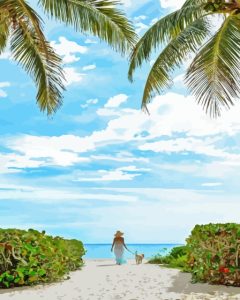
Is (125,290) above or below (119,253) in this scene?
below

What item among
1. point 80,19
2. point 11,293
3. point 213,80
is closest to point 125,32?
point 80,19

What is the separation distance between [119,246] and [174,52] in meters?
7.28

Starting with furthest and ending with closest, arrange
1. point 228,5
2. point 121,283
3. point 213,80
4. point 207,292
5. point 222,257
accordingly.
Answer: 1. point 213,80
2. point 228,5
3. point 121,283
4. point 222,257
5. point 207,292

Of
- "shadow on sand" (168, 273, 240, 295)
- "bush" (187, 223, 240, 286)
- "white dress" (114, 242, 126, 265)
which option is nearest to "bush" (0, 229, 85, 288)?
"shadow on sand" (168, 273, 240, 295)

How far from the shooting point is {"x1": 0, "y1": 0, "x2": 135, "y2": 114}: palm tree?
12852 mm

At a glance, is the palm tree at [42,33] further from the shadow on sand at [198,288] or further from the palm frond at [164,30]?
the shadow on sand at [198,288]

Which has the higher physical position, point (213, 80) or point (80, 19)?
point (80, 19)

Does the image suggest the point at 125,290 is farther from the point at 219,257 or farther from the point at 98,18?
the point at 98,18

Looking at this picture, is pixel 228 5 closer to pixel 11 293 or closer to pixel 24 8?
pixel 24 8

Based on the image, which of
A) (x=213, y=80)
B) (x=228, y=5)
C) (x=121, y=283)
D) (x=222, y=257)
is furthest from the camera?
(x=213, y=80)

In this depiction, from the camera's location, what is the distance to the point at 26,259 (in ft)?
38.0

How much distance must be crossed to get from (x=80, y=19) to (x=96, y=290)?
20.6ft

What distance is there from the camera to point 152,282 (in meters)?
12.1

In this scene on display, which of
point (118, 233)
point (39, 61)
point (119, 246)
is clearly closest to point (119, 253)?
point (119, 246)
